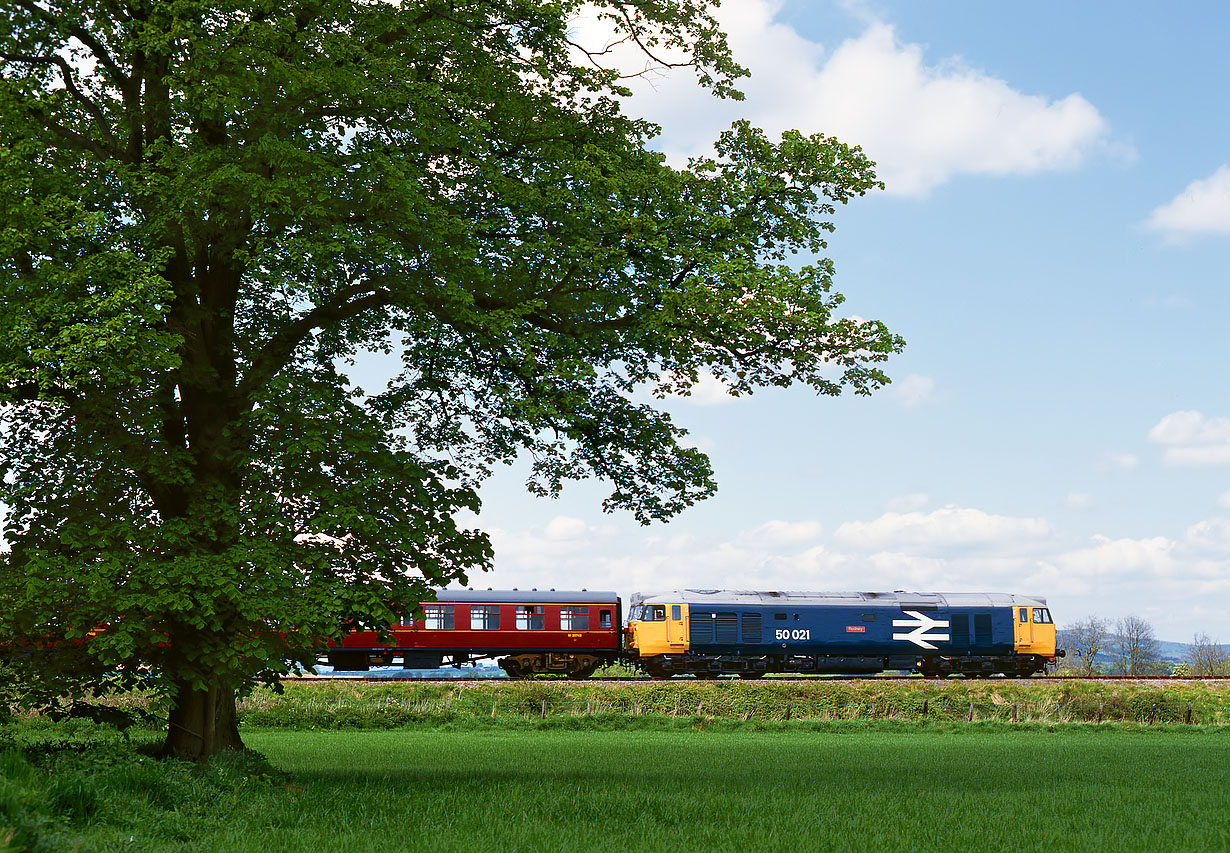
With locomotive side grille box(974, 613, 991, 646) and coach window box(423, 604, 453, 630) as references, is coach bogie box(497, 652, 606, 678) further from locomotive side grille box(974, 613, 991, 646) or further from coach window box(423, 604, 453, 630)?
locomotive side grille box(974, 613, 991, 646)

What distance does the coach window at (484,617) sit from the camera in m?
41.0

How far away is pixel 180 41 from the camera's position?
16.5m

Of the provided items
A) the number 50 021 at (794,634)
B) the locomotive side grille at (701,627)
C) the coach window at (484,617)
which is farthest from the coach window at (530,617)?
the number 50 021 at (794,634)

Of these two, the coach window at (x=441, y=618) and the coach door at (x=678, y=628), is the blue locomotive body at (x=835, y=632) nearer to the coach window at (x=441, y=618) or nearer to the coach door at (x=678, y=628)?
the coach door at (x=678, y=628)

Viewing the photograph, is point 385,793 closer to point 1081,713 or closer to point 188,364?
point 188,364

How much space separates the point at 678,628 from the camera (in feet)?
137

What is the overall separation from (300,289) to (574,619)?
28139mm

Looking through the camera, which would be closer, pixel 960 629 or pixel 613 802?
pixel 613 802

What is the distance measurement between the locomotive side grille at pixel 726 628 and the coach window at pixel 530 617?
6.36m

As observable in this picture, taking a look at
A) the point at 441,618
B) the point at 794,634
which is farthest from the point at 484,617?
the point at 794,634

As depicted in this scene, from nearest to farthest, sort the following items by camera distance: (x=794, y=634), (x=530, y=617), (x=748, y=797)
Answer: (x=748, y=797) < (x=530, y=617) < (x=794, y=634)

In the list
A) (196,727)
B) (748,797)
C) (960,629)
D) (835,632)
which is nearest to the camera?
(748,797)

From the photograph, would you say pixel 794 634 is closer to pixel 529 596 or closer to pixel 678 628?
pixel 678 628

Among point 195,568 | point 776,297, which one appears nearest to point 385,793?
point 195,568
